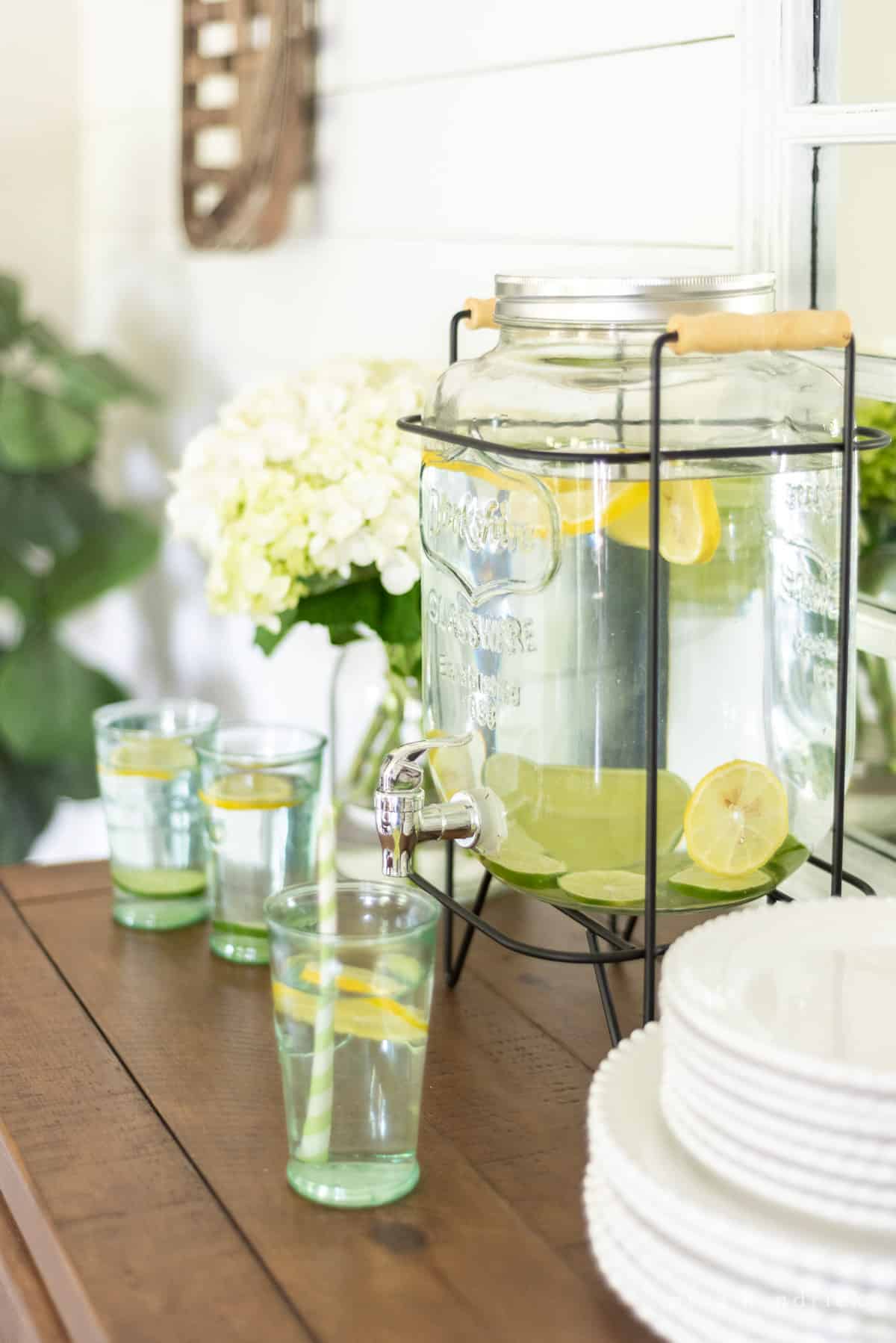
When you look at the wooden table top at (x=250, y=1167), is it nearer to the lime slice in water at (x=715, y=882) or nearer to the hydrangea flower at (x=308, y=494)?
the lime slice in water at (x=715, y=882)

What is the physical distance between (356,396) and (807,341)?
423mm

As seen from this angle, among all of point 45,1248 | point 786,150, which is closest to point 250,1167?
point 45,1248

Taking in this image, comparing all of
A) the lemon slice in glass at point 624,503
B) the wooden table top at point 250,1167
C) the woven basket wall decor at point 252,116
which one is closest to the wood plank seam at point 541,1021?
the wooden table top at point 250,1167

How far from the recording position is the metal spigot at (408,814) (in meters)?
0.85

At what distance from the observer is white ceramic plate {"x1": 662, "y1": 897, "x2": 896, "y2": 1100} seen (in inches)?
23.9

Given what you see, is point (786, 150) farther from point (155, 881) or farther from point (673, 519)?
point (155, 881)

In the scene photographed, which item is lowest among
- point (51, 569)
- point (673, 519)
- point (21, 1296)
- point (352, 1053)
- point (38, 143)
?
point (21, 1296)

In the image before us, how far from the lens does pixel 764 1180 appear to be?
611 mm

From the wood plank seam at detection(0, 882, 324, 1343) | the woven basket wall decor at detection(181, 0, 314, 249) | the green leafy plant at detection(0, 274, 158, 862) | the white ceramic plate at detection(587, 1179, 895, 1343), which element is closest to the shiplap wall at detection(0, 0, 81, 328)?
the green leafy plant at detection(0, 274, 158, 862)

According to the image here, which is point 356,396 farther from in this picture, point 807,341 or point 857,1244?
point 857,1244

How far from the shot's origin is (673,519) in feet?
2.67

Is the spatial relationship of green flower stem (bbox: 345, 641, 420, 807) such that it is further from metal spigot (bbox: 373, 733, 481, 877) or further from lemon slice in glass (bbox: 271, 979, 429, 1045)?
lemon slice in glass (bbox: 271, 979, 429, 1045)

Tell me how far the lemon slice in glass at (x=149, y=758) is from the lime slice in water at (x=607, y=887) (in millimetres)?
408

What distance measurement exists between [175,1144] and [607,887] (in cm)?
26
